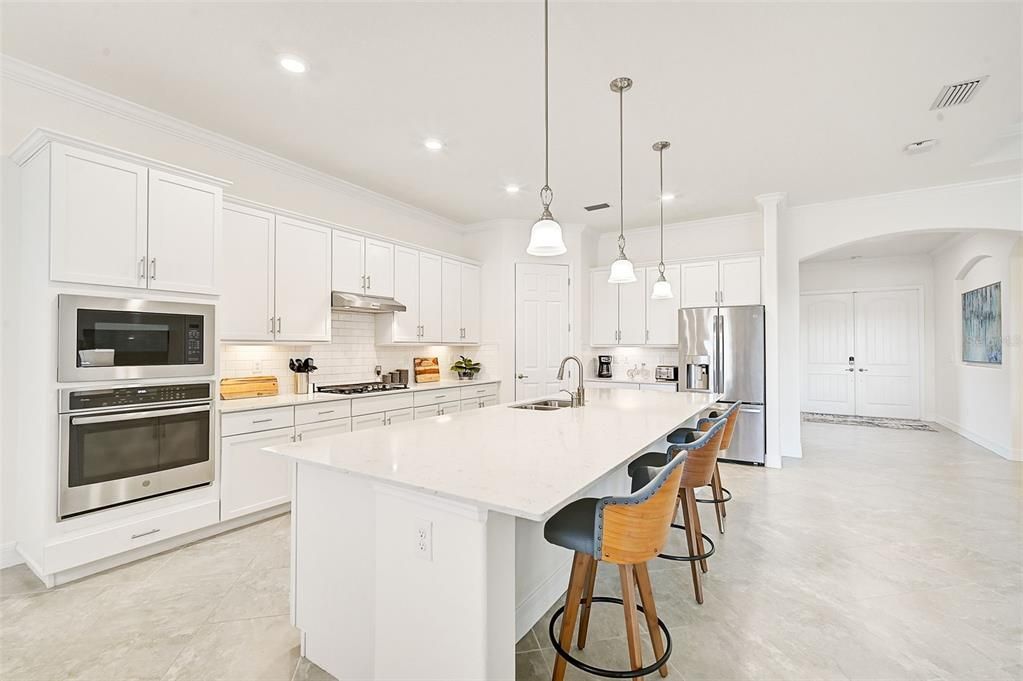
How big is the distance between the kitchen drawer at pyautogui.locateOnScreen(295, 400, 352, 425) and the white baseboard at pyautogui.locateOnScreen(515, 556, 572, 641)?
2.27 metres

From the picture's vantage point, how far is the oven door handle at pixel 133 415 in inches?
101

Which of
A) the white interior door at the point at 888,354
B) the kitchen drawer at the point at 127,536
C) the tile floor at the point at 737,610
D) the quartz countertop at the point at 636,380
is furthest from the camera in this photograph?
the white interior door at the point at 888,354

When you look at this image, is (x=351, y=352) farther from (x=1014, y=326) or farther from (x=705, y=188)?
(x=1014, y=326)

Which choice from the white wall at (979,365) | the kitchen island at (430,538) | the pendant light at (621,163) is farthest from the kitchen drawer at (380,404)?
the white wall at (979,365)

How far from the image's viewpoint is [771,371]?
5.24 m

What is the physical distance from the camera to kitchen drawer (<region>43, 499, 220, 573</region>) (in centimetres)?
250

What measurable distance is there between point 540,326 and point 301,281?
10.00 feet

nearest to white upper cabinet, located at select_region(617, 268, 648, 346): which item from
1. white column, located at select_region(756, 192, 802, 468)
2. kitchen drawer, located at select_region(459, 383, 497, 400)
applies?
white column, located at select_region(756, 192, 802, 468)

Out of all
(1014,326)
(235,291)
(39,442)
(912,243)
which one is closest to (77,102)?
(235,291)

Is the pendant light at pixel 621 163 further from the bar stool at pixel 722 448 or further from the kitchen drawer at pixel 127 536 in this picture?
the kitchen drawer at pixel 127 536

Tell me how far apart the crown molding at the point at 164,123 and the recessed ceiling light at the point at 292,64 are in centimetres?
124

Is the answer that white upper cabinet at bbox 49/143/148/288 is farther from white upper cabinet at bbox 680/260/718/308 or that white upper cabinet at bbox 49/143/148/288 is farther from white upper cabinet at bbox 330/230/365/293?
white upper cabinet at bbox 680/260/718/308

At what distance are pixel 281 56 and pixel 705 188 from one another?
401 centimetres

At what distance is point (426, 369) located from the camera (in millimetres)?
5539
